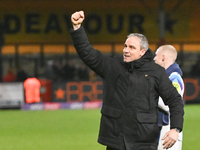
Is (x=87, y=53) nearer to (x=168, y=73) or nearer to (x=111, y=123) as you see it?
(x=111, y=123)

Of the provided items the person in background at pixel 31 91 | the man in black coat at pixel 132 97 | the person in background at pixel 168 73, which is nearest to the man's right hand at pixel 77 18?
the man in black coat at pixel 132 97

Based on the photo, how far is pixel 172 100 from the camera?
4.70m

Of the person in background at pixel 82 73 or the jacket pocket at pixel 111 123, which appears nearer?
the jacket pocket at pixel 111 123

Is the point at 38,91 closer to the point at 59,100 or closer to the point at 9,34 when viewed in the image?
the point at 59,100

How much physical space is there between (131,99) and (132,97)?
21 millimetres

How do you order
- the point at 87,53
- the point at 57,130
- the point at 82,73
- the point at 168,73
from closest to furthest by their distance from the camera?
the point at 87,53 < the point at 168,73 < the point at 57,130 < the point at 82,73

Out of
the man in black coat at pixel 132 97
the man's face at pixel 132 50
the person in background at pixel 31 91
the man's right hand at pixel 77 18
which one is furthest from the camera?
the person in background at pixel 31 91

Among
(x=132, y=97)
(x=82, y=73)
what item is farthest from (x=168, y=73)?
(x=82, y=73)

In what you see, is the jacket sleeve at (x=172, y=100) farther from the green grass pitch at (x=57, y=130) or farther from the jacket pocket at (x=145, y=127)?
the green grass pitch at (x=57, y=130)

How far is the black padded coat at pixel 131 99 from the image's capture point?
4574mm

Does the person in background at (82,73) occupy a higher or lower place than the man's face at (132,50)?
lower

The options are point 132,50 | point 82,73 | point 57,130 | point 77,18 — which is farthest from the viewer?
point 82,73

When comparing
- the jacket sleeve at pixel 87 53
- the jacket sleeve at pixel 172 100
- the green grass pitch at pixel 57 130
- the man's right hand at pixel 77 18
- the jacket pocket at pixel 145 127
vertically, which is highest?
the man's right hand at pixel 77 18

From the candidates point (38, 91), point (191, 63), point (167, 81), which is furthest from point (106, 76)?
point (191, 63)
